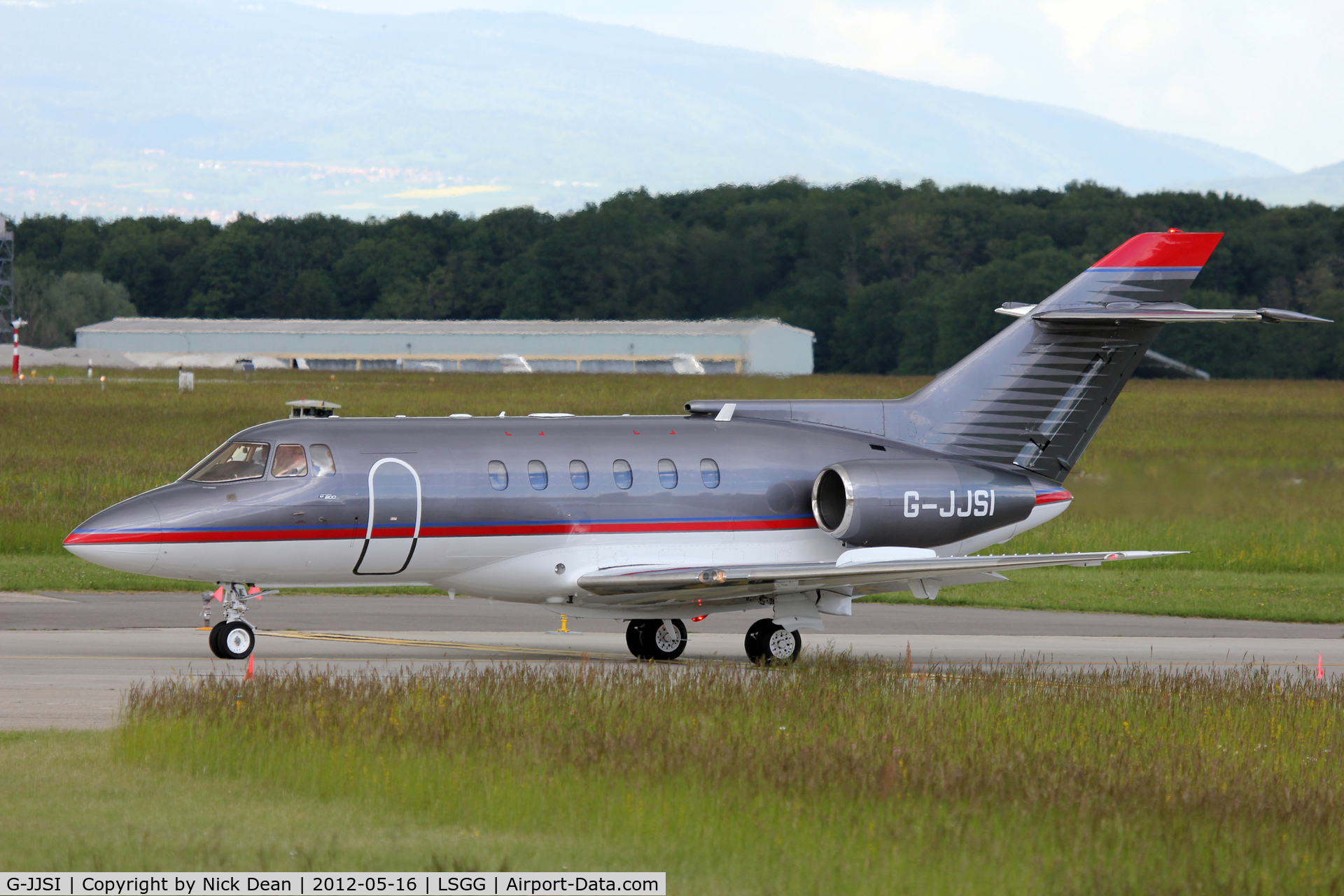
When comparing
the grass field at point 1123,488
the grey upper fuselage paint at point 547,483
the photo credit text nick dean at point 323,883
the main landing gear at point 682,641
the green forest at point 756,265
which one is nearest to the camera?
the photo credit text nick dean at point 323,883

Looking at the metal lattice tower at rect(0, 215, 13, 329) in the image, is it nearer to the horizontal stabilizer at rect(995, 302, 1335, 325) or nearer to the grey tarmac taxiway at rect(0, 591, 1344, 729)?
the grey tarmac taxiway at rect(0, 591, 1344, 729)

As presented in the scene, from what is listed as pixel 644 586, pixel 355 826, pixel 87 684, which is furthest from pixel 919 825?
pixel 87 684

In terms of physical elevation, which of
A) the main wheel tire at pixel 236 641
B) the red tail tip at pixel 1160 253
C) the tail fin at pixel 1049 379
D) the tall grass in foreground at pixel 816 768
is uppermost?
the red tail tip at pixel 1160 253

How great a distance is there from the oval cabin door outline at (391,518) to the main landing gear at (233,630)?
4.93 feet

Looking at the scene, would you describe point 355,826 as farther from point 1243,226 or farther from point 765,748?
point 1243,226

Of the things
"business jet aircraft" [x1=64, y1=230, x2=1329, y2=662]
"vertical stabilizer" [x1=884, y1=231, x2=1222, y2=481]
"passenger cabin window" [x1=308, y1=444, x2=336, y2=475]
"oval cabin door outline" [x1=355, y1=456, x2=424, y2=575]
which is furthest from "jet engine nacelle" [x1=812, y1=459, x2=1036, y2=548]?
"passenger cabin window" [x1=308, y1=444, x2=336, y2=475]

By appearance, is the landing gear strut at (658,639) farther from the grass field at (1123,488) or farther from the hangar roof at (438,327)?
the hangar roof at (438,327)

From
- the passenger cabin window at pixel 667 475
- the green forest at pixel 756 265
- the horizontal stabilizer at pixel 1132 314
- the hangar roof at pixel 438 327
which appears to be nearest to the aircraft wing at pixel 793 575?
the passenger cabin window at pixel 667 475

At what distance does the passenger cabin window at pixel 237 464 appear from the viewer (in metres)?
20.5

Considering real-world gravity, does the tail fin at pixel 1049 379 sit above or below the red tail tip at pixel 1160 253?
below

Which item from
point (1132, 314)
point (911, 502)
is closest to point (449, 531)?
point (911, 502)

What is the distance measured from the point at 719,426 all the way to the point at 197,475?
7.06 meters

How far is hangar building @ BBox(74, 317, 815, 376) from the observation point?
116000 millimetres

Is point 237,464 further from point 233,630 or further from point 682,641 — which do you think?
point 682,641
